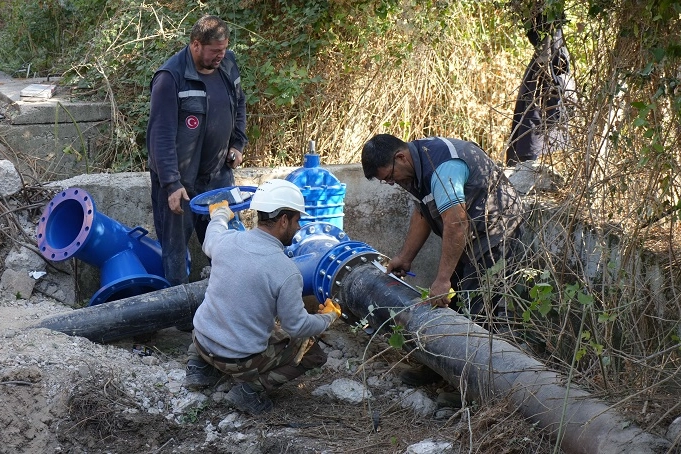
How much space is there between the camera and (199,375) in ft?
16.4

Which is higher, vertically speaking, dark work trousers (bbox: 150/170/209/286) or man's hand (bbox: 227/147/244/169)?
man's hand (bbox: 227/147/244/169)

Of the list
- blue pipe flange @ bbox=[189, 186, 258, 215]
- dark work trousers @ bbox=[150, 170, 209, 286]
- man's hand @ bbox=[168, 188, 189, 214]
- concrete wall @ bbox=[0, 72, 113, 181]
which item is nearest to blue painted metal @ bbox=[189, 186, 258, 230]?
blue pipe flange @ bbox=[189, 186, 258, 215]

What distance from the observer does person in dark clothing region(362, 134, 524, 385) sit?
499 cm

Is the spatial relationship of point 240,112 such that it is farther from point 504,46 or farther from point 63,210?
point 504,46

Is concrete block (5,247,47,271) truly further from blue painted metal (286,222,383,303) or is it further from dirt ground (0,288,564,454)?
blue painted metal (286,222,383,303)

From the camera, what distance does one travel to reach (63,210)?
6.32 m

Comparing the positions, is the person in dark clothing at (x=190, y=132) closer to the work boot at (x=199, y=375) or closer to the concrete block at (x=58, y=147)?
the work boot at (x=199, y=375)

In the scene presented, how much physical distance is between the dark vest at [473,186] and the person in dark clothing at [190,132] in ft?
5.06

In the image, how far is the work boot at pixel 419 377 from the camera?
5.24 m

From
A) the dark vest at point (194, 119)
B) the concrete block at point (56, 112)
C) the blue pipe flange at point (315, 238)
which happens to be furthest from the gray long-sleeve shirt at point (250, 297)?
the concrete block at point (56, 112)

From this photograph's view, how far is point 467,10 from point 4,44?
5.51 meters

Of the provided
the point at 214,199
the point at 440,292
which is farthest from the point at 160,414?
the point at 440,292

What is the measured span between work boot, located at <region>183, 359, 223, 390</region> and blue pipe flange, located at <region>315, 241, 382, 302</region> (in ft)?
3.11

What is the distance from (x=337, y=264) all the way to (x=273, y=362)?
930 millimetres
